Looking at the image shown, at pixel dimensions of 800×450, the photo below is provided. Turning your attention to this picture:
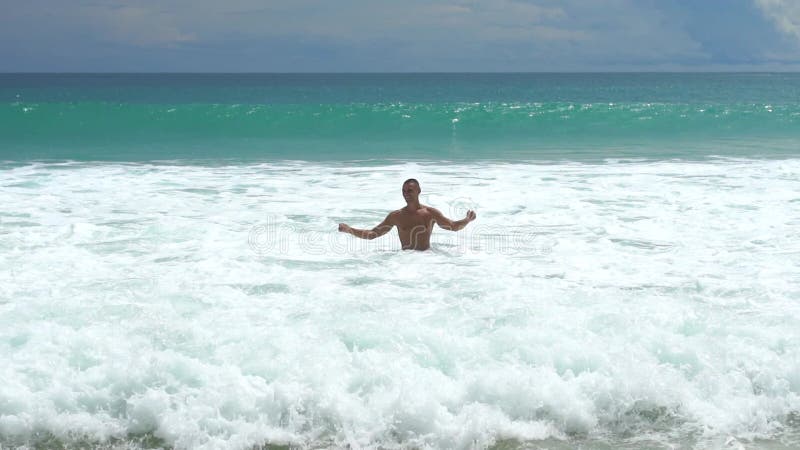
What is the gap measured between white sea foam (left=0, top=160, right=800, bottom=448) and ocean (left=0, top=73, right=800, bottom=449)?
0.06ft

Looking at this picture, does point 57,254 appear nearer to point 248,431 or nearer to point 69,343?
point 69,343

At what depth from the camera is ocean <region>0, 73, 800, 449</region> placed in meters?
3.84

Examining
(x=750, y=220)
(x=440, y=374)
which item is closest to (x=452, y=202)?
(x=750, y=220)

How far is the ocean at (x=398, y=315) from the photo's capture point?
151 inches

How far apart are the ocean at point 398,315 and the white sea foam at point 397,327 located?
0.06 ft

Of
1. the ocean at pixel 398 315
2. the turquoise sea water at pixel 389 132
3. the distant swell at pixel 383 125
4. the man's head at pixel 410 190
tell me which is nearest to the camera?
the ocean at pixel 398 315

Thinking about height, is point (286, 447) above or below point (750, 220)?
below

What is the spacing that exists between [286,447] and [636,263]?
3819mm

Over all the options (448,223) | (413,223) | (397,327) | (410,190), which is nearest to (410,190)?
(410,190)

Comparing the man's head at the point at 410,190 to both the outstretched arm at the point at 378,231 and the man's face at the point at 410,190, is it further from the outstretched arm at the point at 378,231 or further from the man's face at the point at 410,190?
the outstretched arm at the point at 378,231

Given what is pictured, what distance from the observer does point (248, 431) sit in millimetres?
3748

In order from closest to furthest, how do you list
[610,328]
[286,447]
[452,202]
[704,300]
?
[286,447] < [610,328] < [704,300] < [452,202]

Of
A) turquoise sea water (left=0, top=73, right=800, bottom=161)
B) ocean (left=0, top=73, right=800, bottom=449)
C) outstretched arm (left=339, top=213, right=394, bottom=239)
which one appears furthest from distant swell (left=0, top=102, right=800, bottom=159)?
outstretched arm (left=339, top=213, right=394, bottom=239)

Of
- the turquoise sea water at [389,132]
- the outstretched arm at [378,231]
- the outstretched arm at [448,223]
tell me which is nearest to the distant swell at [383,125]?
the turquoise sea water at [389,132]
